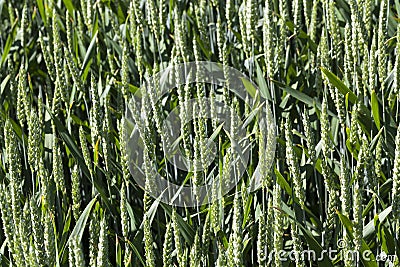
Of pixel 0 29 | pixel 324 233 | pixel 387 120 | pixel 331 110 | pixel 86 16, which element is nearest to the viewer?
pixel 324 233

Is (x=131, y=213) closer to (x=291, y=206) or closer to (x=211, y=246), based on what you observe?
(x=211, y=246)

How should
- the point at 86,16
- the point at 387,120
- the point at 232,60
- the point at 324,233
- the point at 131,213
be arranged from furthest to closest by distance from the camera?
the point at 86,16 < the point at 232,60 < the point at 387,120 < the point at 131,213 < the point at 324,233

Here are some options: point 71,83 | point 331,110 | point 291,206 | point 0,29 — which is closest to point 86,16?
point 71,83

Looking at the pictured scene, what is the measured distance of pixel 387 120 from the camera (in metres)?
1.30

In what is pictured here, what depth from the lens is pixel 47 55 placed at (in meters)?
1.49

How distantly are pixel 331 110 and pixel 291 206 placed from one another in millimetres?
303

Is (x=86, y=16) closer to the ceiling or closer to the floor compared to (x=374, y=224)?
closer to the ceiling

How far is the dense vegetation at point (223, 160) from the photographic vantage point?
3.13 ft

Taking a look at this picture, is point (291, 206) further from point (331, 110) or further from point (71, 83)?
point (71, 83)

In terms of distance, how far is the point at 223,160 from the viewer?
1233mm

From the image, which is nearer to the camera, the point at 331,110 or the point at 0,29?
the point at 331,110

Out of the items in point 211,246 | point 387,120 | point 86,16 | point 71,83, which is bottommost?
point 211,246

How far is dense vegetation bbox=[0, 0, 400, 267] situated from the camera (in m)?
0.95

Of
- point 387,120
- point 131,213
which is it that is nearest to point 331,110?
point 387,120
